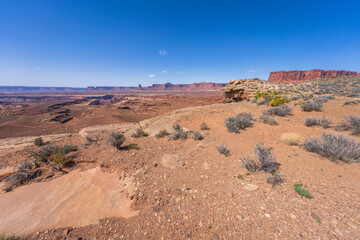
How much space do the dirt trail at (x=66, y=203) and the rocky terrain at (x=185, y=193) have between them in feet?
0.08

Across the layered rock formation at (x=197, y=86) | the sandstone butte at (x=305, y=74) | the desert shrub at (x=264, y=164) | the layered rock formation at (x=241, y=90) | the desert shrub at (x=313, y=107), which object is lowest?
the desert shrub at (x=264, y=164)

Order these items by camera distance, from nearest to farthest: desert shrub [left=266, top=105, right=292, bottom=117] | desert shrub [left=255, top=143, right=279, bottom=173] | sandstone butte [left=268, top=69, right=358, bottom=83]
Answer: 1. desert shrub [left=255, top=143, right=279, bottom=173]
2. desert shrub [left=266, top=105, right=292, bottom=117]
3. sandstone butte [left=268, top=69, right=358, bottom=83]

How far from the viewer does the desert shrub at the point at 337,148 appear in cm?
343

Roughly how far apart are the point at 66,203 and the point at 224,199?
4.10 m

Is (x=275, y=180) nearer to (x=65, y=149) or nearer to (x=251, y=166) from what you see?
(x=251, y=166)

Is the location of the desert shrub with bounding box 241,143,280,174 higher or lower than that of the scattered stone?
higher

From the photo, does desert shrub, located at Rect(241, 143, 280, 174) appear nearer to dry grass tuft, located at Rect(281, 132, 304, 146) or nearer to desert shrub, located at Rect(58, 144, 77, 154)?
dry grass tuft, located at Rect(281, 132, 304, 146)


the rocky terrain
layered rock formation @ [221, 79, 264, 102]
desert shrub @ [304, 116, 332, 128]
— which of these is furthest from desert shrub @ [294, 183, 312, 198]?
layered rock formation @ [221, 79, 264, 102]

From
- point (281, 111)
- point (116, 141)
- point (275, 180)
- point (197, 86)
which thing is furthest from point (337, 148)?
point (197, 86)

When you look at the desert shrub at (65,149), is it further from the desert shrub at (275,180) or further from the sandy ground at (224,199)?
the desert shrub at (275,180)

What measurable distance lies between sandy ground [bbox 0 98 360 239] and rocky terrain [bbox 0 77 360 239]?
0.02 m

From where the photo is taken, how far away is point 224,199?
9.02 feet

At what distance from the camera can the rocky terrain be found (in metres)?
2.23

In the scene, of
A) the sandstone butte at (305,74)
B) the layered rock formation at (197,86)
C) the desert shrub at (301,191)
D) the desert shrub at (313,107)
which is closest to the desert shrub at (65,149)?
the desert shrub at (301,191)
